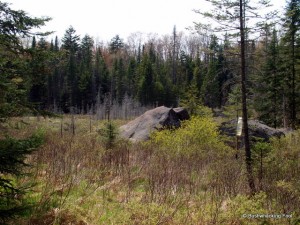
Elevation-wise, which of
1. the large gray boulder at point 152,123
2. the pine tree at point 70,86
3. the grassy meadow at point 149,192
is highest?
the pine tree at point 70,86

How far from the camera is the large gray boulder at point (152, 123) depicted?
56.2 feet

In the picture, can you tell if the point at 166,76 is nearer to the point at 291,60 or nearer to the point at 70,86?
the point at 70,86

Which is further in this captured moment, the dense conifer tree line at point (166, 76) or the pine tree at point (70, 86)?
the pine tree at point (70, 86)

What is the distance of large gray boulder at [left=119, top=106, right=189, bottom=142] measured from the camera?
17141mm

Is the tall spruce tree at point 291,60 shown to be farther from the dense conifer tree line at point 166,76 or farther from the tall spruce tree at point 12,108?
the tall spruce tree at point 12,108

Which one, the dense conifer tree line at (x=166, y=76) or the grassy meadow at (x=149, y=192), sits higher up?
the dense conifer tree line at (x=166, y=76)

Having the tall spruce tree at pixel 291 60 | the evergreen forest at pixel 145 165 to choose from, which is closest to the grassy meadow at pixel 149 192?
the evergreen forest at pixel 145 165

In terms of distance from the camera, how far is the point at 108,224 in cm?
511

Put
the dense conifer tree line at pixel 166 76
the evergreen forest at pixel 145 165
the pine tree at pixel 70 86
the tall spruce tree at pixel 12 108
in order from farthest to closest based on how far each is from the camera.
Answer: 1. the pine tree at pixel 70 86
2. the dense conifer tree line at pixel 166 76
3. the evergreen forest at pixel 145 165
4. the tall spruce tree at pixel 12 108

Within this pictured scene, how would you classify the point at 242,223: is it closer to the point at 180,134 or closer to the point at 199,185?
the point at 199,185

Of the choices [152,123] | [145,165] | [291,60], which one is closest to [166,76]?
[291,60]

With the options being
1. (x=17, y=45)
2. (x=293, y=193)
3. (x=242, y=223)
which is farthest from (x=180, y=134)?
(x=17, y=45)

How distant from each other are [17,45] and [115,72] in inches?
1993

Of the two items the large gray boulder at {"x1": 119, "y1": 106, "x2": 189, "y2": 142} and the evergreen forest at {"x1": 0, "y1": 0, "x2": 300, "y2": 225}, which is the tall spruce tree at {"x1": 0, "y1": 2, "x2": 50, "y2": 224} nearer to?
the evergreen forest at {"x1": 0, "y1": 0, "x2": 300, "y2": 225}
